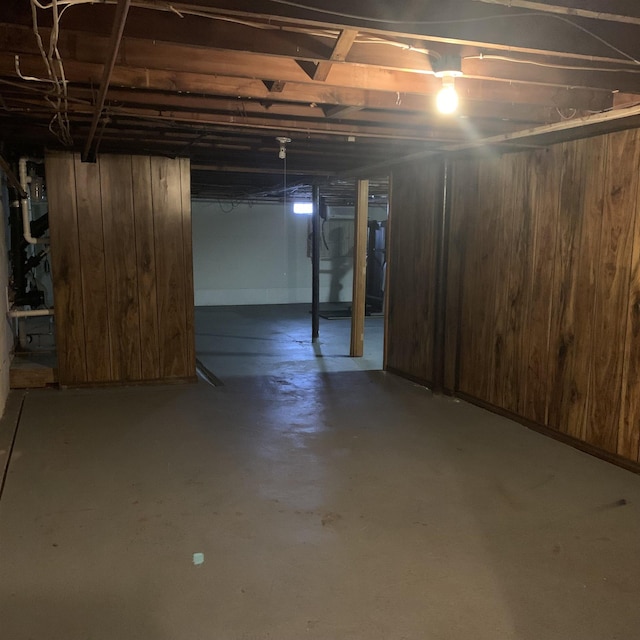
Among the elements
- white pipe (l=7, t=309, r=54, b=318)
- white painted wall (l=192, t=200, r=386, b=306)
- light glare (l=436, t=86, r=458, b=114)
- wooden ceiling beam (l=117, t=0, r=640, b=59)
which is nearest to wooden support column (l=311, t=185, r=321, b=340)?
white pipe (l=7, t=309, r=54, b=318)

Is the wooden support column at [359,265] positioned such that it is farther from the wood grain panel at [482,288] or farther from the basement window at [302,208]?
the basement window at [302,208]

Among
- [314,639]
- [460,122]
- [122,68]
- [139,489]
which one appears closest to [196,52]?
[122,68]

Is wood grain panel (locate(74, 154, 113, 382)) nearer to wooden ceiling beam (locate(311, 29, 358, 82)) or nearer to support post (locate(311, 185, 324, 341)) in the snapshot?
wooden ceiling beam (locate(311, 29, 358, 82))

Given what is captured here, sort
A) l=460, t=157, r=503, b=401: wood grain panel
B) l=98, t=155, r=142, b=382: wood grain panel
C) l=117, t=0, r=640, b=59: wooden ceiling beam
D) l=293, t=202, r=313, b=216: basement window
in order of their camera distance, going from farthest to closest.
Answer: l=293, t=202, r=313, b=216: basement window
l=98, t=155, r=142, b=382: wood grain panel
l=460, t=157, r=503, b=401: wood grain panel
l=117, t=0, r=640, b=59: wooden ceiling beam

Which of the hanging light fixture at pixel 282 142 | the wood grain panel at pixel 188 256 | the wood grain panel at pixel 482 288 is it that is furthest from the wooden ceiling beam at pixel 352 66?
the wood grain panel at pixel 188 256

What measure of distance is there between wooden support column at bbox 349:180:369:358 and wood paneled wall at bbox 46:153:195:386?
1.88 m

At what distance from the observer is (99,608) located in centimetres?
185

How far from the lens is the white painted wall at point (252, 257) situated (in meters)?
10.6

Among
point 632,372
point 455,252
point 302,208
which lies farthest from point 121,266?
point 302,208

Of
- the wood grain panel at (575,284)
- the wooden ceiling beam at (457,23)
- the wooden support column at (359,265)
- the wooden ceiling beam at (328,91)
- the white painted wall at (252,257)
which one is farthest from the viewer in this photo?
the white painted wall at (252,257)

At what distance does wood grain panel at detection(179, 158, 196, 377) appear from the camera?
4.57 metres

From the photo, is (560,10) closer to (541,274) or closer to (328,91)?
(328,91)

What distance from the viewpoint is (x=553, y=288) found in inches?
135

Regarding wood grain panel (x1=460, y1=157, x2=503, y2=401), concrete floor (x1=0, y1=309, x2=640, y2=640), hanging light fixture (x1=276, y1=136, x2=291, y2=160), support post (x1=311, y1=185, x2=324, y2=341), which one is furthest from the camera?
support post (x1=311, y1=185, x2=324, y2=341)
